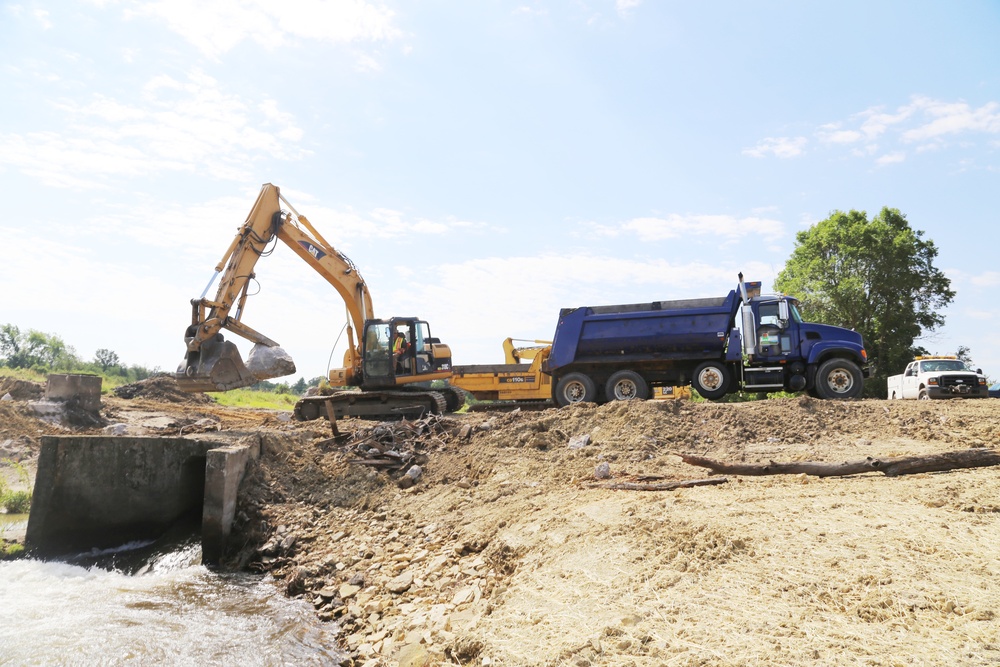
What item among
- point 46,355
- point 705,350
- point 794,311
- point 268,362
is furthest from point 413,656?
point 46,355

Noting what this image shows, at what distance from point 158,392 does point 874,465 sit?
25481 mm

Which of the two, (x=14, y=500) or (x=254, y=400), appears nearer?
(x=14, y=500)

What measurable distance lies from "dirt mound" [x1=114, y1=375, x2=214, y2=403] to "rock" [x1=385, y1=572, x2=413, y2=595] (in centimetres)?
2197

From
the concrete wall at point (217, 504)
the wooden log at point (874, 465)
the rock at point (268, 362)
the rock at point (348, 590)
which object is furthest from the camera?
the rock at point (268, 362)

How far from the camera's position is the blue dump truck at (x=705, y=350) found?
13.6m

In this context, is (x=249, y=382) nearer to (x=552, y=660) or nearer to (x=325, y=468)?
(x=325, y=468)

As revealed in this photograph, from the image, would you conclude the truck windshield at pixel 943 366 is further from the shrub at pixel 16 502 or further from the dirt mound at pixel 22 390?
the dirt mound at pixel 22 390

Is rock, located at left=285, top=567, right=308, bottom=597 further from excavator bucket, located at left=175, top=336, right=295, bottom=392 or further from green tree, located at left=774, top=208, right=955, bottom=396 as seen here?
green tree, located at left=774, top=208, right=955, bottom=396

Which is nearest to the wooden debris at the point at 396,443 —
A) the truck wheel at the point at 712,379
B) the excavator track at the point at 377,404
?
the excavator track at the point at 377,404

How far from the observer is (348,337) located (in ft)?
54.3

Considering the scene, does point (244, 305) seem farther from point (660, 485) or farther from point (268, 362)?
point (660, 485)

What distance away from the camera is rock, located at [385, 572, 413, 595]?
6.02m

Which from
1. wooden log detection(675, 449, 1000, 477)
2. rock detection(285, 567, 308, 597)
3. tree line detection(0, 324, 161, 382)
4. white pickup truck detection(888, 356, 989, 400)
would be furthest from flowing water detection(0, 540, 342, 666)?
tree line detection(0, 324, 161, 382)

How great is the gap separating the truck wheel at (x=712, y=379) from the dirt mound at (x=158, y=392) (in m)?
19.9
